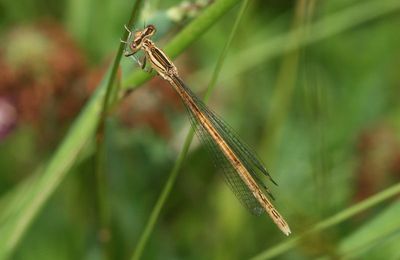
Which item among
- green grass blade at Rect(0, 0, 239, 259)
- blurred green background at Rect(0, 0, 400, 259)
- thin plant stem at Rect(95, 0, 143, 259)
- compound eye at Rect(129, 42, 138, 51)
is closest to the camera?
thin plant stem at Rect(95, 0, 143, 259)

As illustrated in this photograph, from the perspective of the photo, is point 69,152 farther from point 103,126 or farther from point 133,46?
point 133,46

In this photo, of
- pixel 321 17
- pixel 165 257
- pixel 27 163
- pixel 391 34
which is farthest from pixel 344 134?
pixel 27 163

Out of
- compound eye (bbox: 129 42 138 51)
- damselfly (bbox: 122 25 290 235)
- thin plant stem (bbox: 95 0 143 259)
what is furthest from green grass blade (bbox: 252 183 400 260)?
compound eye (bbox: 129 42 138 51)

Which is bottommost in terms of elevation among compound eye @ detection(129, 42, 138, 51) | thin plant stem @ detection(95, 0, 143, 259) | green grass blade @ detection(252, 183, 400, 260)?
green grass blade @ detection(252, 183, 400, 260)

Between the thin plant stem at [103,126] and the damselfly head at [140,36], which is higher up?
the damselfly head at [140,36]

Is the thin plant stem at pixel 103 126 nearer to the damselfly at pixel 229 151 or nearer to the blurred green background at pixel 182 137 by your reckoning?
the blurred green background at pixel 182 137

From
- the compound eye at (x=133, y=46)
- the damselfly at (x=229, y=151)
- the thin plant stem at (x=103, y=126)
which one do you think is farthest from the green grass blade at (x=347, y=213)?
the compound eye at (x=133, y=46)

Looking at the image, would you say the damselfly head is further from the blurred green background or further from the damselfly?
the blurred green background

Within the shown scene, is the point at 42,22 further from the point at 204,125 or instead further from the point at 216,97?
the point at 204,125
